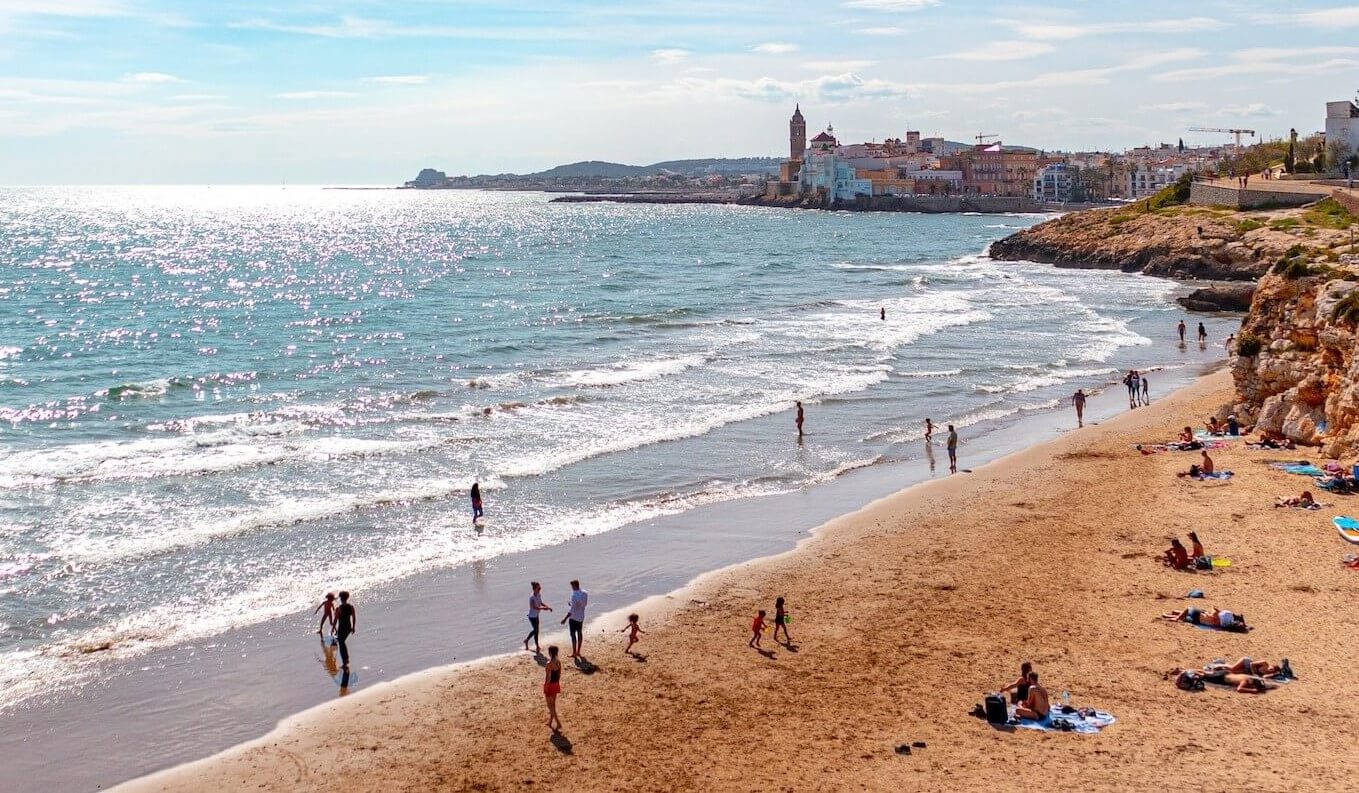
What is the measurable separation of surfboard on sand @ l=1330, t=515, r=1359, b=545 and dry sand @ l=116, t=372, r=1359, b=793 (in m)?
0.34

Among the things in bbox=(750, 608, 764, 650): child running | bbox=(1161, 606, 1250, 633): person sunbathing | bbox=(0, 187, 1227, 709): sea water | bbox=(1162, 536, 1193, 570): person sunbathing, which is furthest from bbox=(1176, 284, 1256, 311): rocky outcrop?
bbox=(750, 608, 764, 650): child running

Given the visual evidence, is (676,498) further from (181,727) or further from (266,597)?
(181,727)

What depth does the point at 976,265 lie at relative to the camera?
283 ft

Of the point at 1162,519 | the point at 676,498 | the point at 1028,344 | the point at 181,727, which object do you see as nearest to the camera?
the point at 181,727

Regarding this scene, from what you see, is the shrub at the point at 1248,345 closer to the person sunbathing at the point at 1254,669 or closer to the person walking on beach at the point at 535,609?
the person sunbathing at the point at 1254,669

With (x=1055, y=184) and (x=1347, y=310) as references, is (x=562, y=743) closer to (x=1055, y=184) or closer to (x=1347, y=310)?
(x=1347, y=310)

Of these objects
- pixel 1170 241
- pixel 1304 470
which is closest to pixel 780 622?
pixel 1304 470

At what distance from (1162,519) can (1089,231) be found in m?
71.3

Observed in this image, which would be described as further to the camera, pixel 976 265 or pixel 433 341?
pixel 976 265

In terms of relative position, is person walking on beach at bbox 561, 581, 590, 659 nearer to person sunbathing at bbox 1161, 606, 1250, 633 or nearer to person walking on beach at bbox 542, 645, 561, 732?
person walking on beach at bbox 542, 645, 561, 732

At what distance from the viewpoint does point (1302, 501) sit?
20.6 m

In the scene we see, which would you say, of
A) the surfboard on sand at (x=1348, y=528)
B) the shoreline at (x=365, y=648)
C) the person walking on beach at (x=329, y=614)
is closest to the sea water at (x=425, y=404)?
the shoreline at (x=365, y=648)

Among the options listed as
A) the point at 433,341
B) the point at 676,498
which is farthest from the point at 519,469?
the point at 433,341

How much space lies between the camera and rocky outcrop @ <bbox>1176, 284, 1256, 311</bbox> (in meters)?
54.2
